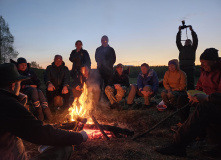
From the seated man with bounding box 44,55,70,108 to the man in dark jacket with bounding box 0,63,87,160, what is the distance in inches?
202

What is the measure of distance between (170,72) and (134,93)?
1.59 meters

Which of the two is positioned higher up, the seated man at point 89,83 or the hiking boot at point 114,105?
the seated man at point 89,83

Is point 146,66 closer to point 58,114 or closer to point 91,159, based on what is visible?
point 58,114

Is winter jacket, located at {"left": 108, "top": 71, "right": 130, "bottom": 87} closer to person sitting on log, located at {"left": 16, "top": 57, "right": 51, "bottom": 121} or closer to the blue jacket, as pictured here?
the blue jacket

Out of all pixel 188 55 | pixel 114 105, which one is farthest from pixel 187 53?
pixel 114 105

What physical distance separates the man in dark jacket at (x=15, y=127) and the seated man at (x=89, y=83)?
5498mm

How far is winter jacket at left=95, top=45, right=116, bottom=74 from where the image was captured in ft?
27.2

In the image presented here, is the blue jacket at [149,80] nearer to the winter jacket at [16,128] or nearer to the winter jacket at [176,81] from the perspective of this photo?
the winter jacket at [176,81]

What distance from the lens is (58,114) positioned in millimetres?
6535

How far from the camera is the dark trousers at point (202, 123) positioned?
290 cm

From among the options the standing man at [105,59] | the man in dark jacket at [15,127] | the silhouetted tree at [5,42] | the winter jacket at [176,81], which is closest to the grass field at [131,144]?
the winter jacket at [176,81]

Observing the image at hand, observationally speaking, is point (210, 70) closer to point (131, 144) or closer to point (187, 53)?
point (131, 144)

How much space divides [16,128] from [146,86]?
17.9 feet

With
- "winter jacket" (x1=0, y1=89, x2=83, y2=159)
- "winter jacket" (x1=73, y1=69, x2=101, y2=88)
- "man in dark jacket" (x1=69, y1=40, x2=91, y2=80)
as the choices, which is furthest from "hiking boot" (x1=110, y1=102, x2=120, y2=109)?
"winter jacket" (x1=0, y1=89, x2=83, y2=159)
